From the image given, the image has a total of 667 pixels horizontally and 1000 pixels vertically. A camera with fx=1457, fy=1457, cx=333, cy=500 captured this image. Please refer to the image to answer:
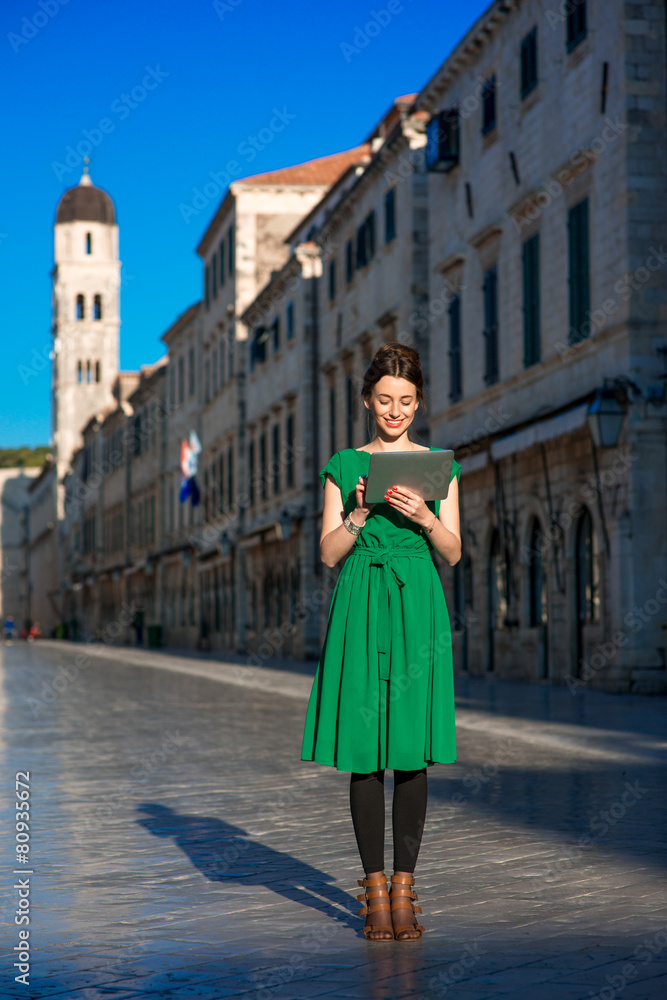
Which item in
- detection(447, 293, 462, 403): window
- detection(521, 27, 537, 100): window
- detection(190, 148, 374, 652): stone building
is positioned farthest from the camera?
detection(190, 148, 374, 652): stone building

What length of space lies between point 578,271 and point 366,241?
1344 cm

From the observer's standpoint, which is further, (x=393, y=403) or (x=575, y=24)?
(x=575, y=24)

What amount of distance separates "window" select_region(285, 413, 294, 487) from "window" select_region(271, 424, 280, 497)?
138cm

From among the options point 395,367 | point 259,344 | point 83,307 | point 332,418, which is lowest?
point 395,367

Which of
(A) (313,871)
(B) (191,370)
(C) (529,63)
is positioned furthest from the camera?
(B) (191,370)

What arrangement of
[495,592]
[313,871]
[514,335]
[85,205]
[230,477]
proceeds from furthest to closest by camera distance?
[85,205], [230,477], [495,592], [514,335], [313,871]

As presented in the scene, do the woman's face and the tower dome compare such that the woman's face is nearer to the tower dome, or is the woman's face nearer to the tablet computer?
the tablet computer

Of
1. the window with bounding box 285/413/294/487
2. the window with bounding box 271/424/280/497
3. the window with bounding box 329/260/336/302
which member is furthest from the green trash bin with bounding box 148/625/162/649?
the window with bounding box 329/260/336/302

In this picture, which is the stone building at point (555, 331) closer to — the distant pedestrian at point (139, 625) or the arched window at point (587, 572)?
the arched window at point (587, 572)

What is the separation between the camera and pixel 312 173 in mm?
50312

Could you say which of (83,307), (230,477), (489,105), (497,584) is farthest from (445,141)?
(83,307)

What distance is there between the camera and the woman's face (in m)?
5.18

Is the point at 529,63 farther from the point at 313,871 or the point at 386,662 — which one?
the point at 386,662

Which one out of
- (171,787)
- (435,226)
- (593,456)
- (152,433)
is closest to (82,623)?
(152,433)
